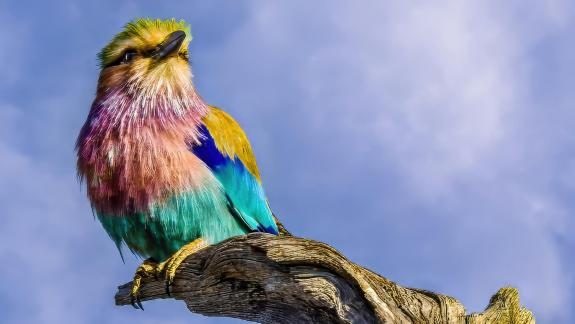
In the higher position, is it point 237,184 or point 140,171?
point 237,184

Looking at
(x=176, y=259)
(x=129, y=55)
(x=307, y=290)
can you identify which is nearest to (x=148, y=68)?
(x=129, y=55)

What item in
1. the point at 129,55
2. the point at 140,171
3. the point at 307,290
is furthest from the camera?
the point at 129,55

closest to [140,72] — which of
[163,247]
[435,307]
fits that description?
[163,247]

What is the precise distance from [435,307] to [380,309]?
50 cm

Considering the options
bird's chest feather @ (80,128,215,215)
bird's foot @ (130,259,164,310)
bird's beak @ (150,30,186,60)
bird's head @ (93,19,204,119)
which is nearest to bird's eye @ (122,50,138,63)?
bird's head @ (93,19,204,119)

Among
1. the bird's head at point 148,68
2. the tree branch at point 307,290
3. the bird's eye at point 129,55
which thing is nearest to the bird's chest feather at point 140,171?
the bird's head at point 148,68

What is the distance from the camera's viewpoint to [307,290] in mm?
5895

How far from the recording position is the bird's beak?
719 centimetres

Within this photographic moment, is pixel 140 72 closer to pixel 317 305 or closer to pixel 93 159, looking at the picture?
pixel 93 159

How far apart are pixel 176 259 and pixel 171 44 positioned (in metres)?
1.66

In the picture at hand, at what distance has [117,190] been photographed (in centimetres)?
689

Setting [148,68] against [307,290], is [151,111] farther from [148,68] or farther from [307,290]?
[307,290]

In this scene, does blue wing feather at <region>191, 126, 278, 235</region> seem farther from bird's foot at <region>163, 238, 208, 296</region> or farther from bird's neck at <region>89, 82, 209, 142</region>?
bird's foot at <region>163, 238, 208, 296</region>

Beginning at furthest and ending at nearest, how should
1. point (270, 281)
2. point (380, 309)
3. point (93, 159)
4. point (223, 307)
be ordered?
point (93, 159), point (223, 307), point (270, 281), point (380, 309)
